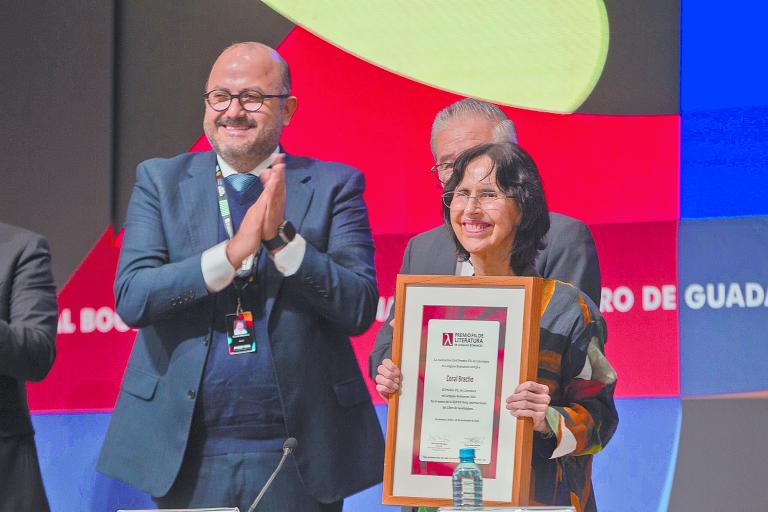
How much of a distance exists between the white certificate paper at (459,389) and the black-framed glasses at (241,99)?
1391 mm

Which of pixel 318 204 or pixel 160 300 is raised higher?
pixel 318 204

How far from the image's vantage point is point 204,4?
4.32m

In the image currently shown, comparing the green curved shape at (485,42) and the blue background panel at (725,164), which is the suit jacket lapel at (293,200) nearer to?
the green curved shape at (485,42)

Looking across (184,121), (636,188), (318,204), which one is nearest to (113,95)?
(184,121)

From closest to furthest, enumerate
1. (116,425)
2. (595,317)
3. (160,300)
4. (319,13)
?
(595,317) → (160,300) → (116,425) → (319,13)

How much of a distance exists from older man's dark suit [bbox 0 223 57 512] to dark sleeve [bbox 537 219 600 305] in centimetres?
167

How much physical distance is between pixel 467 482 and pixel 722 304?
1.80 meters

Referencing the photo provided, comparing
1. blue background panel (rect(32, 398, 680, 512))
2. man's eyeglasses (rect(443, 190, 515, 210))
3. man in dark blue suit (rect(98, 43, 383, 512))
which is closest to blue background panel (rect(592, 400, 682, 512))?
blue background panel (rect(32, 398, 680, 512))

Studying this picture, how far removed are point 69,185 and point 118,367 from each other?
77cm

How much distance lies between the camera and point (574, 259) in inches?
145

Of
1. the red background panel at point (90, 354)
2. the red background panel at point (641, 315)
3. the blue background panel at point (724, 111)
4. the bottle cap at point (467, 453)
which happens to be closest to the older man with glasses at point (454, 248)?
the red background panel at point (641, 315)

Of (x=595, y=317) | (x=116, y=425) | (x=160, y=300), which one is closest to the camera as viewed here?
(x=595, y=317)

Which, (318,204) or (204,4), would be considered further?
(204,4)

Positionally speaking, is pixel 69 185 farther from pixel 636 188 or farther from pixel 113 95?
pixel 636 188
